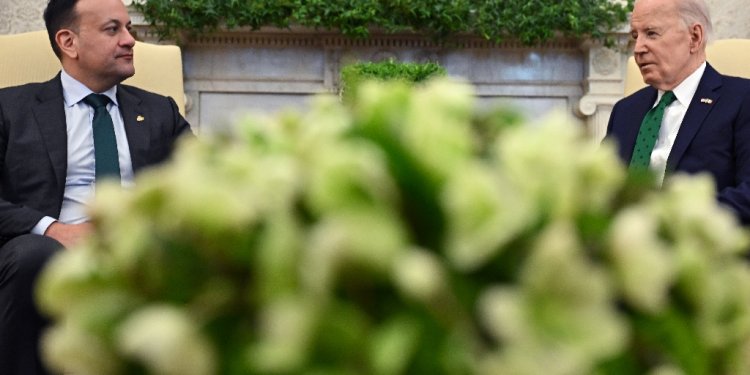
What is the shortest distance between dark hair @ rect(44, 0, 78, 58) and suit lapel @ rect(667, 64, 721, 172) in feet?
6.18

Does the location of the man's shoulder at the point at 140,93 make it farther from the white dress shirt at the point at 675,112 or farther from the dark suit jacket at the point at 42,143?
the white dress shirt at the point at 675,112

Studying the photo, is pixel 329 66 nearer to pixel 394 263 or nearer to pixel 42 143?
pixel 42 143

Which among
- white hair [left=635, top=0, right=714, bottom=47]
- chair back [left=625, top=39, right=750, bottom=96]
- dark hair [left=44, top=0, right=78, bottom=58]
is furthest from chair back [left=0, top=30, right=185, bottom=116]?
chair back [left=625, top=39, right=750, bottom=96]

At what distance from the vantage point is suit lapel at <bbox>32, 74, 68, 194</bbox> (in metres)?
2.28

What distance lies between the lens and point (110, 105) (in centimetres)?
251

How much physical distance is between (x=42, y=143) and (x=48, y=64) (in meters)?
0.56

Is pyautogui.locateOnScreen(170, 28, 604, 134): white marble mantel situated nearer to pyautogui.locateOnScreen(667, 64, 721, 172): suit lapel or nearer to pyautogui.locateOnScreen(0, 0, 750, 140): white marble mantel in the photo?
pyautogui.locateOnScreen(0, 0, 750, 140): white marble mantel

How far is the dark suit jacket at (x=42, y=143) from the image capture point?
7.22ft

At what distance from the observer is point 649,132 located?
251 cm

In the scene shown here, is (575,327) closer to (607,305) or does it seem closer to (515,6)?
(607,305)

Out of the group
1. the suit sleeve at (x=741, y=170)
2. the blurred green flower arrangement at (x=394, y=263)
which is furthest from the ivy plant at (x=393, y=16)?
the blurred green flower arrangement at (x=394, y=263)

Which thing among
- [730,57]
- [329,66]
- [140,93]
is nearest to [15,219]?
[140,93]

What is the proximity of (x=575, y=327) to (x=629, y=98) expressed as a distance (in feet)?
8.24

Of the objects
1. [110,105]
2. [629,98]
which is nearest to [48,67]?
[110,105]
